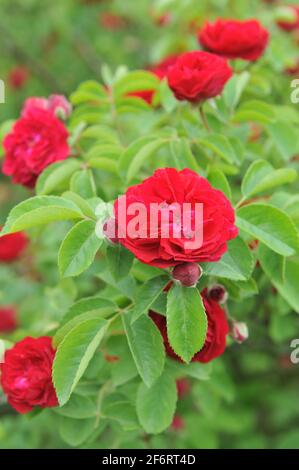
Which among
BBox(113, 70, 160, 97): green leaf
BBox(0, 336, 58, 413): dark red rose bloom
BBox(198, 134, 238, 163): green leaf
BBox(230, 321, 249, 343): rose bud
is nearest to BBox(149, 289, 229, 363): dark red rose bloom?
BBox(230, 321, 249, 343): rose bud

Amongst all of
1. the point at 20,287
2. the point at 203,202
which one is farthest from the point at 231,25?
the point at 20,287

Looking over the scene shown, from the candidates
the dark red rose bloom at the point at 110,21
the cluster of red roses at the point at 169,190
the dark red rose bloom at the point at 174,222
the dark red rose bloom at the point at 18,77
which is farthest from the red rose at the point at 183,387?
the dark red rose bloom at the point at 110,21

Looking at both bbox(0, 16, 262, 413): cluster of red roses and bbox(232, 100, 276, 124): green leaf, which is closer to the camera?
bbox(0, 16, 262, 413): cluster of red roses

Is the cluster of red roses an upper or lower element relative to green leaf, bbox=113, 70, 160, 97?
lower

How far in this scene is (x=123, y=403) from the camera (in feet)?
4.86

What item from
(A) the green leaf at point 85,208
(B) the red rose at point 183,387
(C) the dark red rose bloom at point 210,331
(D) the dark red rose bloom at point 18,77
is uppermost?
(D) the dark red rose bloom at point 18,77

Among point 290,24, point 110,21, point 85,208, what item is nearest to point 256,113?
point 85,208

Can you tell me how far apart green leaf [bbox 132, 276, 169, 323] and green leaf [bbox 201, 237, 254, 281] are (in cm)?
8

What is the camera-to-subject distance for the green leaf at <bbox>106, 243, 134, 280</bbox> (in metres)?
1.26

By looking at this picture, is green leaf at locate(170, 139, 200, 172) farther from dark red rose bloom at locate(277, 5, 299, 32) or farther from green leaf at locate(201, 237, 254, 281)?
dark red rose bloom at locate(277, 5, 299, 32)

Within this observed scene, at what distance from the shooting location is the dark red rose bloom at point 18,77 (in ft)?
12.5

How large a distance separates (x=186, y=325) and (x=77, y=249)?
24 cm

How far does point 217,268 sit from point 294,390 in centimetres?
166

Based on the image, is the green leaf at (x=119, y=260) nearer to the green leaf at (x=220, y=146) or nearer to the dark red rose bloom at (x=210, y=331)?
the dark red rose bloom at (x=210, y=331)
